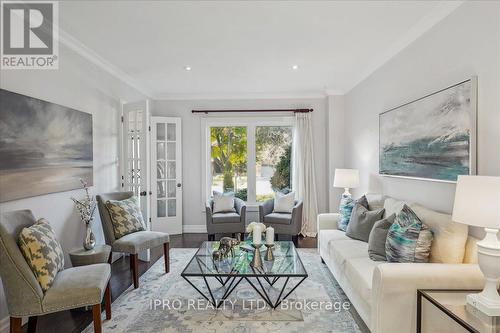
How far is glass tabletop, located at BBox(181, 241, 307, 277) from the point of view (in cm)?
247

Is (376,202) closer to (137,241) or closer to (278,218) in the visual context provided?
(278,218)

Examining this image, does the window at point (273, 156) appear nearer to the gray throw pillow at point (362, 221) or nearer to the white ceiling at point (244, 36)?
the white ceiling at point (244, 36)

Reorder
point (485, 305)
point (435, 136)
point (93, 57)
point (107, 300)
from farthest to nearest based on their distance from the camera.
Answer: point (93, 57) → point (435, 136) → point (107, 300) → point (485, 305)

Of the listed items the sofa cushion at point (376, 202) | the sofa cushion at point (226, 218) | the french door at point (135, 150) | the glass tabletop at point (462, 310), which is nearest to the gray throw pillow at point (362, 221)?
the sofa cushion at point (376, 202)

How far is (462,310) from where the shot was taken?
62.4 inches

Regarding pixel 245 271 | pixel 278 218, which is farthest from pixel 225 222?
pixel 245 271

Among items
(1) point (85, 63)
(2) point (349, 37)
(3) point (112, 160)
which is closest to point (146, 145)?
(3) point (112, 160)

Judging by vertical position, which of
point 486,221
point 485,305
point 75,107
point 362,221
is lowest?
point 485,305

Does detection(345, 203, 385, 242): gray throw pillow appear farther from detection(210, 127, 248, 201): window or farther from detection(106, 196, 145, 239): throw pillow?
detection(210, 127, 248, 201): window

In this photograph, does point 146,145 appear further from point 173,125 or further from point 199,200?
point 199,200

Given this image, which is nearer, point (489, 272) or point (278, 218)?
point (489, 272)

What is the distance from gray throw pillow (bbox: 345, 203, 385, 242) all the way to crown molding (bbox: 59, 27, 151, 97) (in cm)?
354

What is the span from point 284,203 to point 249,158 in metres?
1.18

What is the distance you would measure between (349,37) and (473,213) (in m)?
2.16
